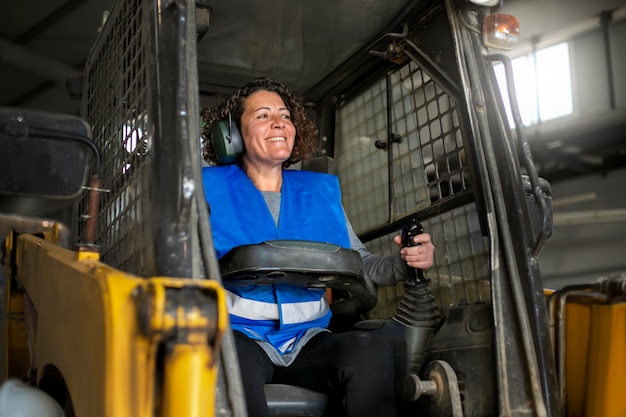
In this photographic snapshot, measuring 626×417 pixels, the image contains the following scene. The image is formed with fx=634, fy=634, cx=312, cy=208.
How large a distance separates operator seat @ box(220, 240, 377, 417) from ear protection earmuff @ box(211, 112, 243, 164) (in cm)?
62

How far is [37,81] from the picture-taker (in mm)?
6523

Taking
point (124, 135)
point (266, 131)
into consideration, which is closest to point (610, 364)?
point (266, 131)

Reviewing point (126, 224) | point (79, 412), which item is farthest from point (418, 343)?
point (79, 412)

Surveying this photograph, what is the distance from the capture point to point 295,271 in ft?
4.97

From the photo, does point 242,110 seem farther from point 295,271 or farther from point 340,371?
point 340,371

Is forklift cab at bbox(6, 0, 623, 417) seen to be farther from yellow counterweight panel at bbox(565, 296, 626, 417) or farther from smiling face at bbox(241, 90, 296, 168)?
smiling face at bbox(241, 90, 296, 168)

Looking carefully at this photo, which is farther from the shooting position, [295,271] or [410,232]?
[410,232]

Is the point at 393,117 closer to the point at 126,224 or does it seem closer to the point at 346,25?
the point at 346,25

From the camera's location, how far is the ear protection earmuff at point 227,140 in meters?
2.10

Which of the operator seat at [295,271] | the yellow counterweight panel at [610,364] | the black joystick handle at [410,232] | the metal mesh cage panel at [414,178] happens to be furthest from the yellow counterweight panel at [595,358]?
the operator seat at [295,271]

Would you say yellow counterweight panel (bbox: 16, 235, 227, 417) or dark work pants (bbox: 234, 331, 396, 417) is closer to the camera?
yellow counterweight panel (bbox: 16, 235, 227, 417)

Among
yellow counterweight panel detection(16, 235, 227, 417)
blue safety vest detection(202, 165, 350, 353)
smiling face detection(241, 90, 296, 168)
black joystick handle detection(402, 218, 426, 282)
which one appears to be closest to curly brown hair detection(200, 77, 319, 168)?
smiling face detection(241, 90, 296, 168)

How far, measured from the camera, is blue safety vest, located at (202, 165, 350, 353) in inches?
71.8

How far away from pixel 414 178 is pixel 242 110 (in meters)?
0.69
